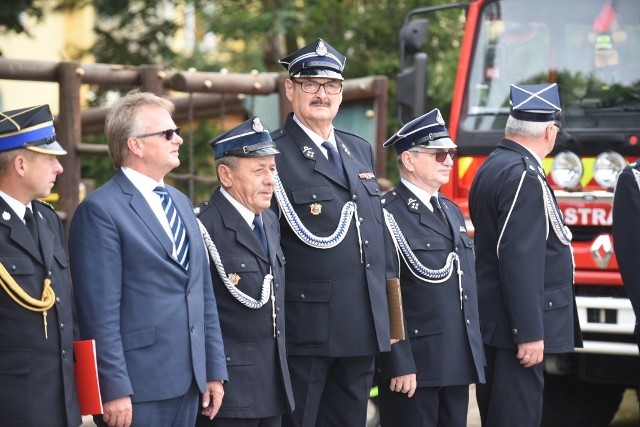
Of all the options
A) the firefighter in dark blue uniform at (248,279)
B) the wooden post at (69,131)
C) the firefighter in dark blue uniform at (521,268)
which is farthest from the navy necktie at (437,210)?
the wooden post at (69,131)

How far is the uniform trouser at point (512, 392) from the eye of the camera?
20.1 ft

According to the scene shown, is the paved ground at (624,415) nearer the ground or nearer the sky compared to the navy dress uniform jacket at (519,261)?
nearer the ground

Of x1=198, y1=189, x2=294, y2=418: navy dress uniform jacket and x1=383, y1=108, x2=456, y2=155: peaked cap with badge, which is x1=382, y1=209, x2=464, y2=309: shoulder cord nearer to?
x1=383, y1=108, x2=456, y2=155: peaked cap with badge

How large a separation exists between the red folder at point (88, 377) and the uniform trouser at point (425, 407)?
5.64 feet

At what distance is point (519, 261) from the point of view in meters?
5.98

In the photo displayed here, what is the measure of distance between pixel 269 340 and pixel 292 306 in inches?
16.3

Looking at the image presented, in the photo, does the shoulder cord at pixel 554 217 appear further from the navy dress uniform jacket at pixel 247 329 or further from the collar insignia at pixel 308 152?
the navy dress uniform jacket at pixel 247 329

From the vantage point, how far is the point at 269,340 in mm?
5031

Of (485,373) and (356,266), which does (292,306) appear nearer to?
(356,266)

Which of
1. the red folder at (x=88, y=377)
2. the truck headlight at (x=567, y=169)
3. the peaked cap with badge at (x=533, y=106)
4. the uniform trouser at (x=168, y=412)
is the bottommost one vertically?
the uniform trouser at (x=168, y=412)

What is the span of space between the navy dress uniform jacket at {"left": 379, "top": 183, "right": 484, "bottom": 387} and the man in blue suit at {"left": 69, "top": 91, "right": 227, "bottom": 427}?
4.12 ft

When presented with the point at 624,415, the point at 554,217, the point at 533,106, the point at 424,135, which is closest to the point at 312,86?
the point at 424,135

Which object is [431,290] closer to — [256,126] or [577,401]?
[256,126]

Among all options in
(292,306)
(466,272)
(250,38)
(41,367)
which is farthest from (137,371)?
(250,38)
